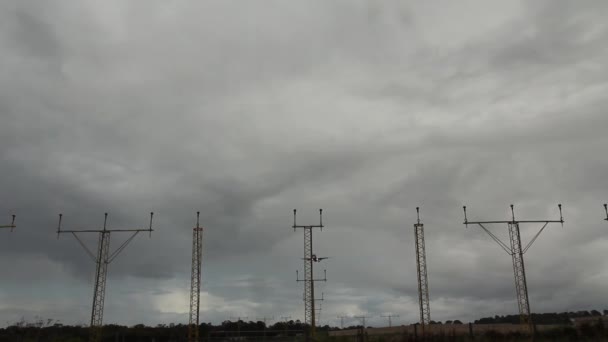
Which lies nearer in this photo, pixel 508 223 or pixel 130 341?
pixel 508 223

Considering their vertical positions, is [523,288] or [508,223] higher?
[508,223]

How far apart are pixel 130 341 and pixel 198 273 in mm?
40293

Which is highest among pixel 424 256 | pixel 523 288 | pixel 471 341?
pixel 424 256

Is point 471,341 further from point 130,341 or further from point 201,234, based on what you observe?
point 130,341

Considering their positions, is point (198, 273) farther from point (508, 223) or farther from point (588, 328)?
point (588, 328)

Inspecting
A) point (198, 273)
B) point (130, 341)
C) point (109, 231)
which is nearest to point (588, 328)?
point (198, 273)

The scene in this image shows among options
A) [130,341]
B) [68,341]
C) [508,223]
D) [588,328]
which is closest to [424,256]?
[508,223]

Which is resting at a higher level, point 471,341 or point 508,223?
point 508,223

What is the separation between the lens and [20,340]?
231 ft

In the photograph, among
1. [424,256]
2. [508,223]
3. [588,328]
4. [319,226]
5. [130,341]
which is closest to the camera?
[588,328]

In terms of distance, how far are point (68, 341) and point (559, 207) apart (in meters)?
63.7

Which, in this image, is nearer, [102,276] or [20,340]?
[20,340]

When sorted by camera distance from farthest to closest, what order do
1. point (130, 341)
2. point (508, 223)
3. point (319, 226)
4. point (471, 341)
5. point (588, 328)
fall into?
point (130, 341) < point (319, 226) < point (508, 223) < point (588, 328) < point (471, 341)

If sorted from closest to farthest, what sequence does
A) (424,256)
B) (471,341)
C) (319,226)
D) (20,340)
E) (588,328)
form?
(471,341) → (588,328) → (20,340) → (319,226) → (424,256)
